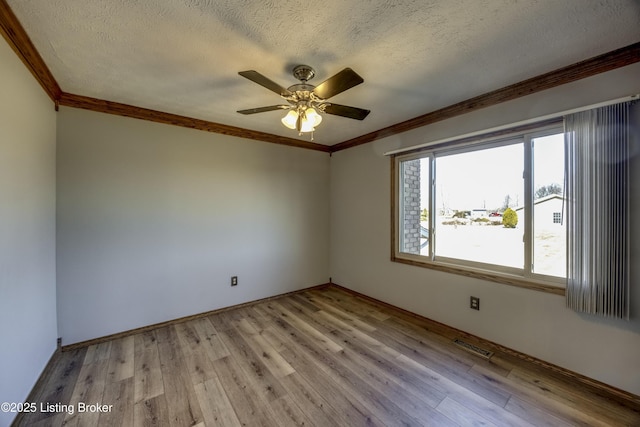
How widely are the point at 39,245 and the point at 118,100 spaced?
58.5 inches

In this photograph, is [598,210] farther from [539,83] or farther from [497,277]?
[539,83]

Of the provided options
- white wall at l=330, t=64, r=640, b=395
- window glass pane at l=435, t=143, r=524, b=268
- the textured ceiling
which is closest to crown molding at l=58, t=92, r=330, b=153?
the textured ceiling

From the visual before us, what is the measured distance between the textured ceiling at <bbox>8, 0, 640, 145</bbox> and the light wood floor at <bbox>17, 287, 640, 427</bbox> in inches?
95.5

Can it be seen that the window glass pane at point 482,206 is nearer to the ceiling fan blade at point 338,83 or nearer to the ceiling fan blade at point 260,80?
the ceiling fan blade at point 338,83

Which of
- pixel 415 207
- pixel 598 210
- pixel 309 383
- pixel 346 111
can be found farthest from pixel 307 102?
pixel 598 210

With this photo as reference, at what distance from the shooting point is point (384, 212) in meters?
3.43

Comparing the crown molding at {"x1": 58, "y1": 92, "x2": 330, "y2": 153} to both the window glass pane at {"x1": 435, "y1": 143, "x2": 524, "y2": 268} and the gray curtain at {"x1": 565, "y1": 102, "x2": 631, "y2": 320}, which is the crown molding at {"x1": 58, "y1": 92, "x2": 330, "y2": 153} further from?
the gray curtain at {"x1": 565, "y1": 102, "x2": 631, "y2": 320}

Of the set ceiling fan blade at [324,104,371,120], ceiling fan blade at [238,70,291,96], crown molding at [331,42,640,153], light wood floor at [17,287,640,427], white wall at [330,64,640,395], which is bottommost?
light wood floor at [17,287,640,427]

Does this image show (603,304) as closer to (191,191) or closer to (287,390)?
(287,390)

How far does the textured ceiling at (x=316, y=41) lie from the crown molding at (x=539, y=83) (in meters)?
0.09

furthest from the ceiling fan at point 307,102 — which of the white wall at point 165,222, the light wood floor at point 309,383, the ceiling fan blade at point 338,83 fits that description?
the light wood floor at point 309,383

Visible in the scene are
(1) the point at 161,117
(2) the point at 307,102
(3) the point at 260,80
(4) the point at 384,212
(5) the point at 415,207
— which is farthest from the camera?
(4) the point at 384,212

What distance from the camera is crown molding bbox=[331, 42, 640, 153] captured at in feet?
5.63

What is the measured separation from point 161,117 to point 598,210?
406cm
